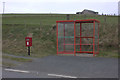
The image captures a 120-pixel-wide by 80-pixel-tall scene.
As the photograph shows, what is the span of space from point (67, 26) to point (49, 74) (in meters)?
8.43

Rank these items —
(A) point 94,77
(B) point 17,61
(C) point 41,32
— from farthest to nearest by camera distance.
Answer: (C) point 41,32 < (B) point 17,61 < (A) point 94,77

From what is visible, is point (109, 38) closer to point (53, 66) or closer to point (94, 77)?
point (53, 66)

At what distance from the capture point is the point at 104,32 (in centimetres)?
1531

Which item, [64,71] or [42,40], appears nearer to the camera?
[64,71]

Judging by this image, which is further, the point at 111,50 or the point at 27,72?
the point at 111,50

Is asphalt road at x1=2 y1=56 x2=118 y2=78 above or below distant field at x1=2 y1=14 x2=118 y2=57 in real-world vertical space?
below

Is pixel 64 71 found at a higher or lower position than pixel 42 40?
lower

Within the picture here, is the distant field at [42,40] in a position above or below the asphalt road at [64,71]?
above

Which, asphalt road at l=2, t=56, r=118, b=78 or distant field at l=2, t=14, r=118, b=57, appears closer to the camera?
asphalt road at l=2, t=56, r=118, b=78

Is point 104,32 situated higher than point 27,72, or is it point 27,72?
point 104,32

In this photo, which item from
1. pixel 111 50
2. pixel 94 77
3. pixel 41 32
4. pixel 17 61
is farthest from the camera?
pixel 41 32

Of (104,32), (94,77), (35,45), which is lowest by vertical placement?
(94,77)

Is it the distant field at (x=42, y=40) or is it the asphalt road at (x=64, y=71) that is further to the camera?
the distant field at (x=42, y=40)

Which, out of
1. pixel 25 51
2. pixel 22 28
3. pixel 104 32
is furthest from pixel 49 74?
pixel 22 28
